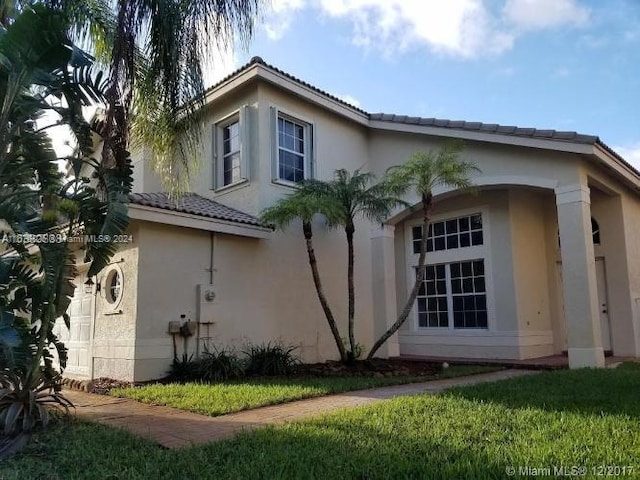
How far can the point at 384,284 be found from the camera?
45.9ft

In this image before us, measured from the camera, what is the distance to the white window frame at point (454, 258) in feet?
43.9

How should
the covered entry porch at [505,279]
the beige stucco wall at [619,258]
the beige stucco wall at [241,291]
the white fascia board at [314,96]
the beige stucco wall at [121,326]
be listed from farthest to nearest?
the covered entry porch at [505,279], the beige stucco wall at [619,258], the white fascia board at [314,96], the beige stucco wall at [241,291], the beige stucco wall at [121,326]

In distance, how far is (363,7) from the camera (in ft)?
33.1

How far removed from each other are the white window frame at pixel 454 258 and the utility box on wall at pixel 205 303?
260 inches

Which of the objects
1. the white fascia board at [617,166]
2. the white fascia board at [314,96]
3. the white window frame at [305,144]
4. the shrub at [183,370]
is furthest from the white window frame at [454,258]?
the shrub at [183,370]

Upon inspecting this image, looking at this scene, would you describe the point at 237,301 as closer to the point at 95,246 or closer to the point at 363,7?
the point at 95,246

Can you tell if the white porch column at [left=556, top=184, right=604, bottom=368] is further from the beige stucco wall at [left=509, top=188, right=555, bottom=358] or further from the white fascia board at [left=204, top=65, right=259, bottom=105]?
the white fascia board at [left=204, top=65, right=259, bottom=105]

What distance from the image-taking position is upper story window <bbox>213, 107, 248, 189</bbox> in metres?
13.1

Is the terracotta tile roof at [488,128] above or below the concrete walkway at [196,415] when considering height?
above

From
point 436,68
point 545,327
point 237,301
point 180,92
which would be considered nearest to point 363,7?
point 436,68

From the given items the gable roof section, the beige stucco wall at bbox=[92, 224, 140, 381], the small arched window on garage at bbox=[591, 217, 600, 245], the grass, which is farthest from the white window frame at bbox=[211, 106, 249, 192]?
the small arched window on garage at bbox=[591, 217, 600, 245]

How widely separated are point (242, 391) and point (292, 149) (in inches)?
279

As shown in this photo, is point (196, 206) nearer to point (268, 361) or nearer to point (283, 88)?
point (283, 88)

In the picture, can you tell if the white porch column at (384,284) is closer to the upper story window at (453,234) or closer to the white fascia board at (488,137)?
the upper story window at (453,234)
